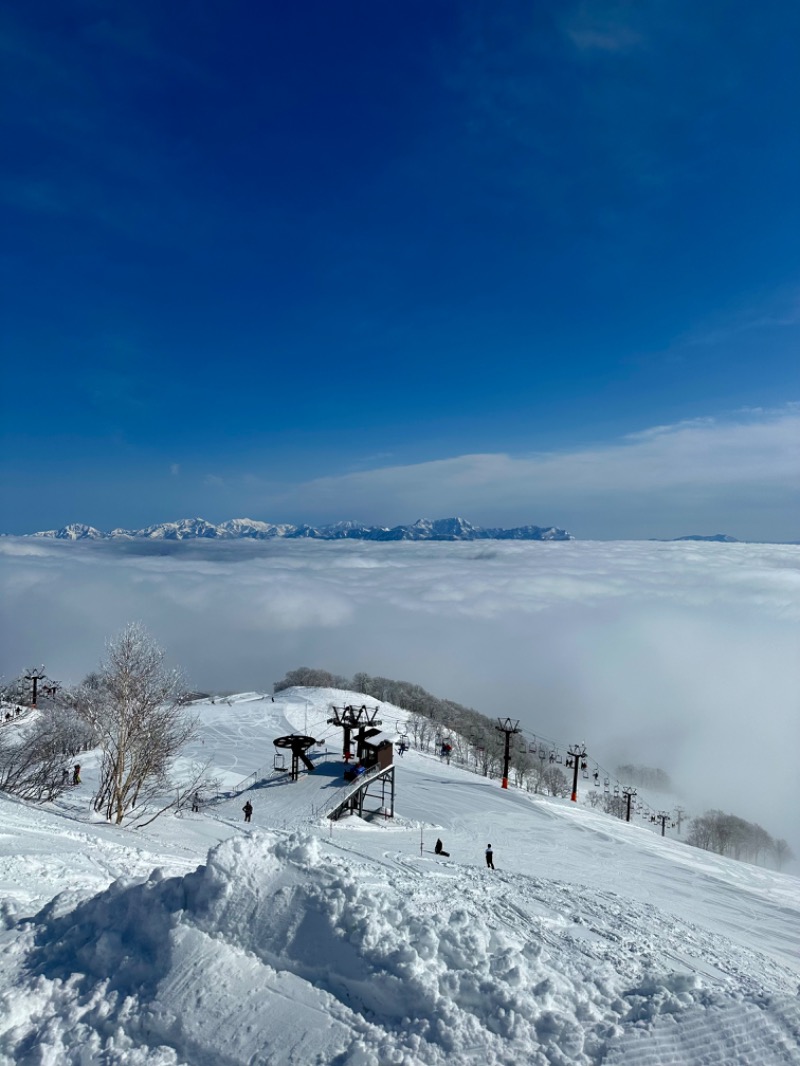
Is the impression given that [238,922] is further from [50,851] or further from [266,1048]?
[50,851]

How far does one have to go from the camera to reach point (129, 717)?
2094 cm

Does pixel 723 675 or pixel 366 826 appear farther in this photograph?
pixel 723 675

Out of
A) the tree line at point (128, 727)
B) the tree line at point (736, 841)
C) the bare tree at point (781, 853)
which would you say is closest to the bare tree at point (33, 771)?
the tree line at point (128, 727)

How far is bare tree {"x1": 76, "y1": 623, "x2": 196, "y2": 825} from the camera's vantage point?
20.9 meters

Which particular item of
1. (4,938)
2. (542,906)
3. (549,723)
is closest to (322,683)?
(549,723)

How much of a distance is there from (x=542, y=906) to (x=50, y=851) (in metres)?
12.3

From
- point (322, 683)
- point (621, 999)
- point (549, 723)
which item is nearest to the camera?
point (621, 999)

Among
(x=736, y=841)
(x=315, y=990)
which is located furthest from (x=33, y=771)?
(x=736, y=841)

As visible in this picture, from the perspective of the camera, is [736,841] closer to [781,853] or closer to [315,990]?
[781,853]

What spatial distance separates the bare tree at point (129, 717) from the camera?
20.9m

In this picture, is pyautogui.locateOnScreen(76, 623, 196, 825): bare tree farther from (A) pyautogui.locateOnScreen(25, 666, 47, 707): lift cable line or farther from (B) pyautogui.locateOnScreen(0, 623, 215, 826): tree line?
(A) pyautogui.locateOnScreen(25, 666, 47, 707): lift cable line

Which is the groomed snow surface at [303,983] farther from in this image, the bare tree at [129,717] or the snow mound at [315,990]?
the bare tree at [129,717]

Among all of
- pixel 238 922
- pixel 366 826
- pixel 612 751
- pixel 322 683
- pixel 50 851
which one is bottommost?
pixel 612 751

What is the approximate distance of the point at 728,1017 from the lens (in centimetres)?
684
